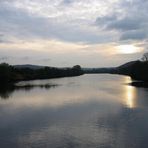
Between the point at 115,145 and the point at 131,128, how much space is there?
146 inches

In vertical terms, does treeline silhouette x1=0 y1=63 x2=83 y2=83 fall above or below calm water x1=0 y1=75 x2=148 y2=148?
above

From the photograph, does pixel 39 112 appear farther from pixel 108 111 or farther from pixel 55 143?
pixel 55 143

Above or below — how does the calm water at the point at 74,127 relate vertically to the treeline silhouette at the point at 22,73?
below

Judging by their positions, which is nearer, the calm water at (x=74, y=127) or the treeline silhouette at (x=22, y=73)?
the calm water at (x=74, y=127)

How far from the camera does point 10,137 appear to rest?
54.9ft

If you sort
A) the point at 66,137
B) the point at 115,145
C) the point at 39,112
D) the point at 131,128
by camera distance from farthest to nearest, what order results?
the point at 39,112 < the point at 131,128 < the point at 66,137 < the point at 115,145

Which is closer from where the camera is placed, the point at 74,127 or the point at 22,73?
the point at 74,127

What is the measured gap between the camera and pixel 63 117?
22453 millimetres

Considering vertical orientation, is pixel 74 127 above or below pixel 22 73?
below

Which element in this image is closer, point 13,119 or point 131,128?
point 131,128

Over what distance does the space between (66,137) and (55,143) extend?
3.47 feet

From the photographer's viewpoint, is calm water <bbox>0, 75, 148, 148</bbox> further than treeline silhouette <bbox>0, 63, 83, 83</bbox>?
No

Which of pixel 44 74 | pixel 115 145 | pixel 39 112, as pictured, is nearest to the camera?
pixel 115 145

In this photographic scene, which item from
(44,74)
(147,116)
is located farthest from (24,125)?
(44,74)
